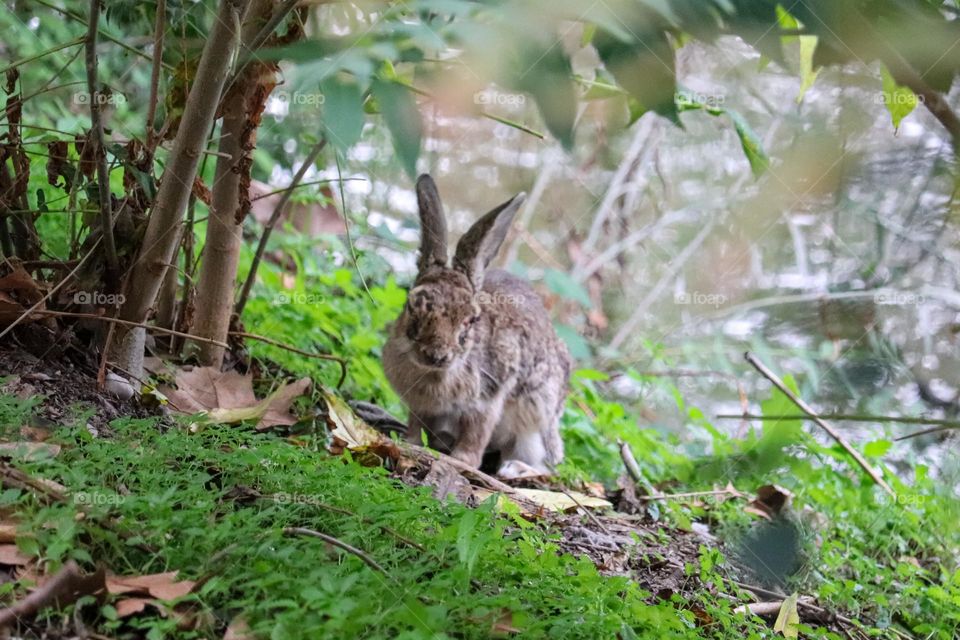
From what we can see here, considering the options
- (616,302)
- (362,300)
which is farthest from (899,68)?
(616,302)

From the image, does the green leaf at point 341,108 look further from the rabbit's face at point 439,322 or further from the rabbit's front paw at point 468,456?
the rabbit's front paw at point 468,456

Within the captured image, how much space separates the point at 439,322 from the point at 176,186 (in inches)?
71.2

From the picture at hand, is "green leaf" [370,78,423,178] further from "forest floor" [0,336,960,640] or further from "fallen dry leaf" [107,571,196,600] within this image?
"fallen dry leaf" [107,571,196,600]

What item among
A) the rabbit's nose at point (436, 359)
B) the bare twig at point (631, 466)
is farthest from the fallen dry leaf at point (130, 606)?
the bare twig at point (631, 466)

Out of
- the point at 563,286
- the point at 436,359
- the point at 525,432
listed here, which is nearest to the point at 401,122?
the point at 436,359

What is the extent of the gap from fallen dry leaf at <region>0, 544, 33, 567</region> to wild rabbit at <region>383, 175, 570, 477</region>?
2.68 meters

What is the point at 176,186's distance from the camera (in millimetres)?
3164

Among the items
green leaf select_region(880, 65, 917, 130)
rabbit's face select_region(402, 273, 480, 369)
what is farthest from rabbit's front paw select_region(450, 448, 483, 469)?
green leaf select_region(880, 65, 917, 130)

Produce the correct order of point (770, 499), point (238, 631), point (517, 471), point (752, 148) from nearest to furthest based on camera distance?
point (238, 631) < point (752, 148) < point (770, 499) < point (517, 471)

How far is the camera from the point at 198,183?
3.40 metres

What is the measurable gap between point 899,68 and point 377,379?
14.1 feet

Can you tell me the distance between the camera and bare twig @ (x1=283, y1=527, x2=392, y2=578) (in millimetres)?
2203

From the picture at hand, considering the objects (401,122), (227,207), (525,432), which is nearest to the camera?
(401,122)

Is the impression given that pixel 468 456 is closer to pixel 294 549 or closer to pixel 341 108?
pixel 294 549
